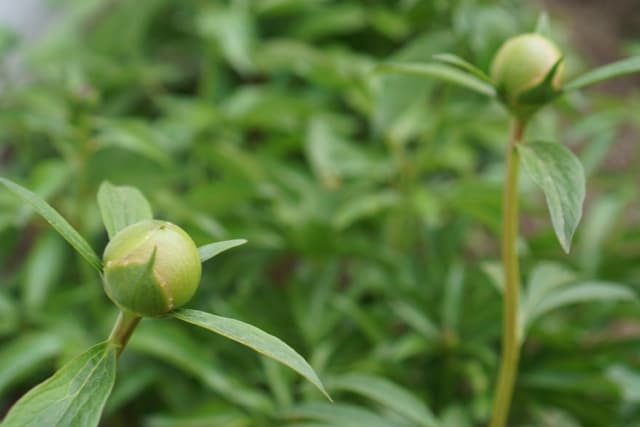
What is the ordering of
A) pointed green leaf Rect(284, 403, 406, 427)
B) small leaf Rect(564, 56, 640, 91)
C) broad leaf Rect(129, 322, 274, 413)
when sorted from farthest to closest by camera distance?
broad leaf Rect(129, 322, 274, 413), pointed green leaf Rect(284, 403, 406, 427), small leaf Rect(564, 56, 640, 91)

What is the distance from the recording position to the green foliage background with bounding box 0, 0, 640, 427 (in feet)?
3.18

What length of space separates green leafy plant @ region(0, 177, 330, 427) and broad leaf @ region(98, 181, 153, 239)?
41 millimetres

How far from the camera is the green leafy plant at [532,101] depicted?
497 mm

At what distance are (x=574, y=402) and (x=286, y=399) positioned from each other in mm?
318

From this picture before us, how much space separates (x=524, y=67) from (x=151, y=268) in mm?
275

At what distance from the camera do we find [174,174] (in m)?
1.18

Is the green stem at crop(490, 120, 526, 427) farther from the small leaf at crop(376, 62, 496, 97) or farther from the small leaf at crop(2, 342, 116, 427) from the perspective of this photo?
the small leaf at crop(2, 342, 116, 427)

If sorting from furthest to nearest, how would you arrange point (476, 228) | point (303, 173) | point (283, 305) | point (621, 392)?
point (476, 228)
point (303, 173)
point (283, 305)
point (621, 392)

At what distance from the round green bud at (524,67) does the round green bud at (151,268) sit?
24cm

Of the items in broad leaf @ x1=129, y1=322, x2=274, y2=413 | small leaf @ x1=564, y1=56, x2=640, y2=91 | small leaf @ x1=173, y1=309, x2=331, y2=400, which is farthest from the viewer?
broad leaf @ x1=129, y1=322, x2=274, y2=413

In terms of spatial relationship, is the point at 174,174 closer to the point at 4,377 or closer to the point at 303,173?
the point at 303,173

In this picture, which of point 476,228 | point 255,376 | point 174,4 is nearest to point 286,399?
point 255,376

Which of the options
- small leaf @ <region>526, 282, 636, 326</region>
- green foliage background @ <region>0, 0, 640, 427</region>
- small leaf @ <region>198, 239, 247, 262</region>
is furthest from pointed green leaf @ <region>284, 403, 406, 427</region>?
small leaf @ <region>198, 239, 247, 262</region>

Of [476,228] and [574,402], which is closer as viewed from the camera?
[574,402]
